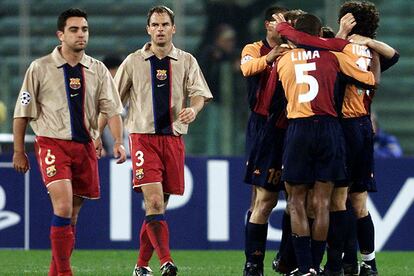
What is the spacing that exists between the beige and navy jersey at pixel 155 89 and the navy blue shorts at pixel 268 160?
717mm

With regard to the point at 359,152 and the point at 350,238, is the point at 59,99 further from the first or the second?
the point at 350,238

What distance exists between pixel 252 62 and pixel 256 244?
1379 mm

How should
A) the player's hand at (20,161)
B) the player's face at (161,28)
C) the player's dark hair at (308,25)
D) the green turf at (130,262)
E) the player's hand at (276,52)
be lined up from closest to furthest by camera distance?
the player's hand at (20,161), the player's dark hair at (308,25), the player's hand at (276,52), the player's face at (161,28), the green turf at (130,262)

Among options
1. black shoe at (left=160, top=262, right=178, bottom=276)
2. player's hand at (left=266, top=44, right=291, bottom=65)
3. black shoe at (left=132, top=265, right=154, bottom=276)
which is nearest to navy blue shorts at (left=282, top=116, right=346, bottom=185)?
player's hand at (left=266, top=44, right=291, bottom=65)

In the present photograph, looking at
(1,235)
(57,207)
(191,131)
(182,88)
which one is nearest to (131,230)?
(1,235)

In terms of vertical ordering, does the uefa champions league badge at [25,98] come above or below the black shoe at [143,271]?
above

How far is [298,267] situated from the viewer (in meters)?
9.85

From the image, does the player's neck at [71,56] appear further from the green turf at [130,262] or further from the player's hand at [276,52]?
→ the green turf at [130,262]

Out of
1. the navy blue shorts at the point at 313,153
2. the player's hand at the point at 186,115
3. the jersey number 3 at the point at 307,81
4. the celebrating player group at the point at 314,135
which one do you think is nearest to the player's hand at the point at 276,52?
the celebrating player group at the point at 314,135

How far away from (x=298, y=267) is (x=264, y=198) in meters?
0.70

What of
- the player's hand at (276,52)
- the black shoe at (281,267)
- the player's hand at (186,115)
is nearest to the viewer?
the player's hand at (276,52)

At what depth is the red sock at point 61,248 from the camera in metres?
9.52

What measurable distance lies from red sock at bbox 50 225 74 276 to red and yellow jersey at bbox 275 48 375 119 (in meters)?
1.81

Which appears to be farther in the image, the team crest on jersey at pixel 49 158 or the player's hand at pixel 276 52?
the player's hand at pixel 276 52
